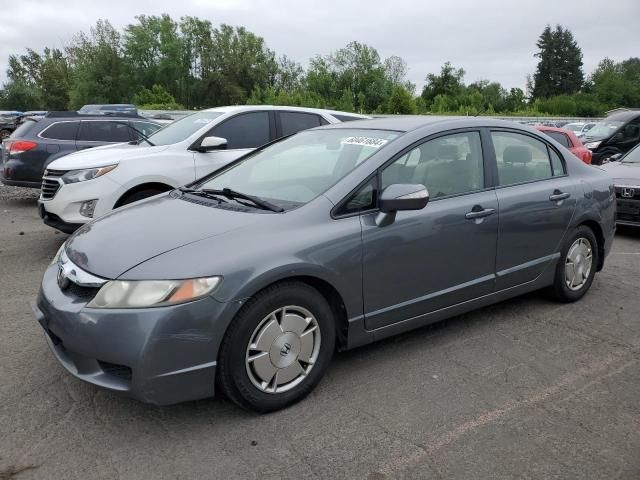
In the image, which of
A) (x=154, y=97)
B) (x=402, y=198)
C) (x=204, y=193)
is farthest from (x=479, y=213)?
(x=154, y=97)

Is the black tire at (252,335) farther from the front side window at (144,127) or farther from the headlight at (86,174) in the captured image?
the front side window at (144,127)

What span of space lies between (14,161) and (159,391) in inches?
350

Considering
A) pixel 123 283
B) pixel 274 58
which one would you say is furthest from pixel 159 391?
pixel 274 58

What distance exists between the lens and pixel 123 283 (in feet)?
9.39

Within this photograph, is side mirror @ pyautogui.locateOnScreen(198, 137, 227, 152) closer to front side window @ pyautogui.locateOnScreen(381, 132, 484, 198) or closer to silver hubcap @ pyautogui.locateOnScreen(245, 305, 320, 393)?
front side window @ pyautogui.locateOnScreen(381, 132, 484, 198)

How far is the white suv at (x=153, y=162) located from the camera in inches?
246

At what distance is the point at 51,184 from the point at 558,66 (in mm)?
109542

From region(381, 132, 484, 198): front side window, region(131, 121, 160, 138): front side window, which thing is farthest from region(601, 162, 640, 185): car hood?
region(131, 121, 160, 138): front side window

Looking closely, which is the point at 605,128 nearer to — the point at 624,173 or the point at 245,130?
the point at 624,173

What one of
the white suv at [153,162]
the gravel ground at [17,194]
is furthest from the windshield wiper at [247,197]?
the gravel ground at [17,194]

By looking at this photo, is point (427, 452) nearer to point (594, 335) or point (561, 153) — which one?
point (594, 335)

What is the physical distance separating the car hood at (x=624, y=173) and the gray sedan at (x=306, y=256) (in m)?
3.66

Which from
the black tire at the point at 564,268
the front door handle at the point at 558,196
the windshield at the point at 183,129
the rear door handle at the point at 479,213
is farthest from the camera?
the windshield at the point at 183,129

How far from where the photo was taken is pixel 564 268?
484 cm
